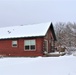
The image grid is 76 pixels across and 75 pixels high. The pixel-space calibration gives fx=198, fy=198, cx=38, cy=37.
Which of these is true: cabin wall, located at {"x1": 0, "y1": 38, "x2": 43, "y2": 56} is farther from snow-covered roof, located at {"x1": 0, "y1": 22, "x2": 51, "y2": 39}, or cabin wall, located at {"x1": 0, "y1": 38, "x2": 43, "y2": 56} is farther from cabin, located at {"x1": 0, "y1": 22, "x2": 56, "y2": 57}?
snow-covered roof, located at {"x1": 0, "y1": 22, "x2": 51, "y2": 39}

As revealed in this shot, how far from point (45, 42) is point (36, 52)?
7.42 feet

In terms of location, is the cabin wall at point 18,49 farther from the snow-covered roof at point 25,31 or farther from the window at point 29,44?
Result: the snow-covered roof at point 25,31

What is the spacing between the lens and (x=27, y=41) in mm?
26000

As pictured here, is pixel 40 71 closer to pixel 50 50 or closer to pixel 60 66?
pixel 60 66

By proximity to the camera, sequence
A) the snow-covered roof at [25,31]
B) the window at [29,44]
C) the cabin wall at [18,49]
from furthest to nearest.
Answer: the snow-covered roof at [25,31] < the window at [29,44] < the cabin wall at [18,49]

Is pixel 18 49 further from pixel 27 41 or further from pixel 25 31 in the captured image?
pixel 25 31

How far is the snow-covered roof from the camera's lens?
84.5ft

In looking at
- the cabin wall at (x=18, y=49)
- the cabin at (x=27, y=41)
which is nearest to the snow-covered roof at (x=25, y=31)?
the cabin at (x=27, y=41)

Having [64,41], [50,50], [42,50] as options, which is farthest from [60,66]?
[64,41]

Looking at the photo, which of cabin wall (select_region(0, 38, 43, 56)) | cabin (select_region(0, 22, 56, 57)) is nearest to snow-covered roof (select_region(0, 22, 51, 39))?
cabin (select_region(0, 22, 56, 57))

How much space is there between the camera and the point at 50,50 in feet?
93.1

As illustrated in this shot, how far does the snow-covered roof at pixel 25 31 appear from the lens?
25.8 meters

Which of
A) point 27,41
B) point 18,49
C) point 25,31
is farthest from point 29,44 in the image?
point 25,31

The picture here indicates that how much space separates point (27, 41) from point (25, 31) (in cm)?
205
